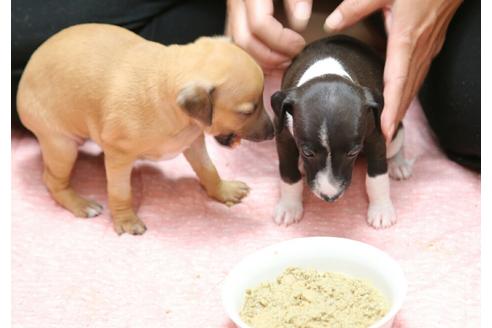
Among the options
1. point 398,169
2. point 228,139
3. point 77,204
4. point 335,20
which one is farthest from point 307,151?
point 77,204

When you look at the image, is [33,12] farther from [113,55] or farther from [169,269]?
[169,269]

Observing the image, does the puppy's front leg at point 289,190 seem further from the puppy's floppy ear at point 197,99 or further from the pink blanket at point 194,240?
the puppy's floppy ear at point 197,99

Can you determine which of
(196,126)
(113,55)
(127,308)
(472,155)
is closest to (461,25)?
(472,155)

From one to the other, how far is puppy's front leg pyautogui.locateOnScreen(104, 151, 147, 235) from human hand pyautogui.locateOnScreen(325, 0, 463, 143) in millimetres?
939

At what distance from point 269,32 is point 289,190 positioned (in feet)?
2.01

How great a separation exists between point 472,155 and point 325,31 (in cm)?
83

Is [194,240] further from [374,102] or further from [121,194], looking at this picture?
[374,102]

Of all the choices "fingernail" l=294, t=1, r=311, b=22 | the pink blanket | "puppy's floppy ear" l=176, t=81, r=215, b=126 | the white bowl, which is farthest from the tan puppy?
the white bowl

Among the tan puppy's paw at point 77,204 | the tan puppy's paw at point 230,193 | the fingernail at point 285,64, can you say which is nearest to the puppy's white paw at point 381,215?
the tan puppy's paw at point 230,193

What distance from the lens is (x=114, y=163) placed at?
263cm

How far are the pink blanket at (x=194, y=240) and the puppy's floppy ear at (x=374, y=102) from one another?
1.77ft

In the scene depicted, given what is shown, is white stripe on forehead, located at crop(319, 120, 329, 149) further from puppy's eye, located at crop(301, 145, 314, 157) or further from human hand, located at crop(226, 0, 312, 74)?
human hand, located at crop(226, 0, 312, 74)

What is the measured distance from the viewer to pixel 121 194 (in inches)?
107

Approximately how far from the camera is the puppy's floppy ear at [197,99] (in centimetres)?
232
